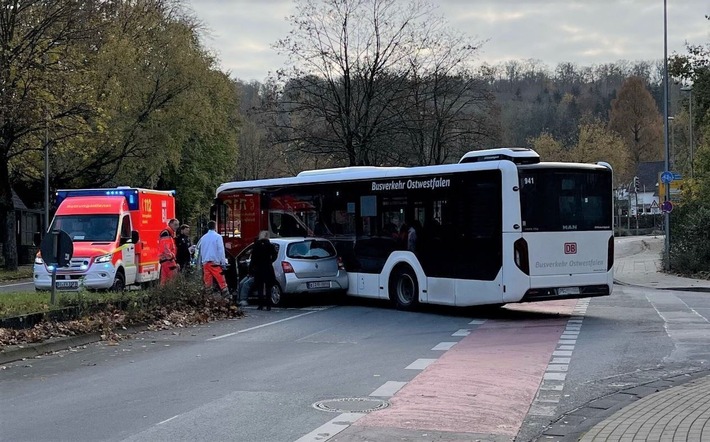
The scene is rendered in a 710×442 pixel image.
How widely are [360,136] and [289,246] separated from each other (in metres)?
20.6

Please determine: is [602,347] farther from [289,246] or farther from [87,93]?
[87,93]

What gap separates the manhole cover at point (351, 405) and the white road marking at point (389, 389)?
1.08ft

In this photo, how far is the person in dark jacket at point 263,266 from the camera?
20.1 m

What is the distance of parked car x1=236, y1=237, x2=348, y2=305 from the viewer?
2095 centimetres

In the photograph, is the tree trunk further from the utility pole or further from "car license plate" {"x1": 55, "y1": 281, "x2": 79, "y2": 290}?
the utility pole

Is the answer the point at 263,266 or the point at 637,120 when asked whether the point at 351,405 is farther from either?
the point at 637,120

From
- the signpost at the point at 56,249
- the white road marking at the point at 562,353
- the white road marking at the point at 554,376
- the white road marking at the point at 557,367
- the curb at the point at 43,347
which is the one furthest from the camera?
the signpost at the point at 56,249

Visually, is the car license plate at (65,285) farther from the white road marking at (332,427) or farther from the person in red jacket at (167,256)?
the white road marking at (332,427)

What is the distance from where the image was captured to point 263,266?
2017 centimetres

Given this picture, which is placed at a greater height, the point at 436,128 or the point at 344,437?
the point at 436,128

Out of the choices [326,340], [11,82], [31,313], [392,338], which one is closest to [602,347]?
[392,338]

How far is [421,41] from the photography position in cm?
4322

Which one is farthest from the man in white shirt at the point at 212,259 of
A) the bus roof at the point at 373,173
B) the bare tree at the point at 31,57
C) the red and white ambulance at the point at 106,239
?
the bare tree at the point at 31,57

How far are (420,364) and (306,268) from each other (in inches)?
360
